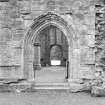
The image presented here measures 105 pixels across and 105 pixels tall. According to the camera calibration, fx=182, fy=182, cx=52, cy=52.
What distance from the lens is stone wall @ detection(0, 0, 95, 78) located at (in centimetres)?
759

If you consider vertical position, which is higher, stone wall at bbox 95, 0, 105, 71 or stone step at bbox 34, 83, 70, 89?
stone wall at bbox 95, 0, 105, 71

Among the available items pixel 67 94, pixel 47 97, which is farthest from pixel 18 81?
pixel 67 94

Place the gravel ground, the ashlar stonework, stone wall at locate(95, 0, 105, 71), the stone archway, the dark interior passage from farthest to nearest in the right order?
the dark interior passage, the stone archway, the ashlar stonework, stone wall at locate(95, 0, 105, 71), the gravel ground

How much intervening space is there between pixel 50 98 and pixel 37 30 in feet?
9.68

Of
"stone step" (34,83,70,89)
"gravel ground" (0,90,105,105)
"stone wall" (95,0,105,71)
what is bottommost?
"gravel ground" (0,90,105,105)

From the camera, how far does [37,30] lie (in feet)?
25.6

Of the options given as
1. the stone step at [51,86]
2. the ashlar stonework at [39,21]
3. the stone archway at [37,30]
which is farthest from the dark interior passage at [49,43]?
the ashlar stonework at [39,21]

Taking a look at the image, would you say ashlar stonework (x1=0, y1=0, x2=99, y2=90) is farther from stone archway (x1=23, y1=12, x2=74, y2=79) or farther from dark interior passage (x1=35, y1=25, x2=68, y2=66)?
dark interior passage (x1=35, y1=25, x2=68, y2=66)

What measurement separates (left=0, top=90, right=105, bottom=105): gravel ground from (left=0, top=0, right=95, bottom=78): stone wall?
930 mm

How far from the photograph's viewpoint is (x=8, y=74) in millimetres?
7621

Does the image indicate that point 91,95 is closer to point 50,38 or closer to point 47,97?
point 47,97

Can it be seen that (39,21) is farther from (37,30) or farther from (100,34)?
(100,34)

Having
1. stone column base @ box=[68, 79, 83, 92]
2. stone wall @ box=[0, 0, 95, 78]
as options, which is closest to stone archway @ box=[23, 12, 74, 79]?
stone wall @ box=[0, 0, 95, 78]

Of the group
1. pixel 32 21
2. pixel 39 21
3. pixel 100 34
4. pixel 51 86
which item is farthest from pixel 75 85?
pixel 32 21
